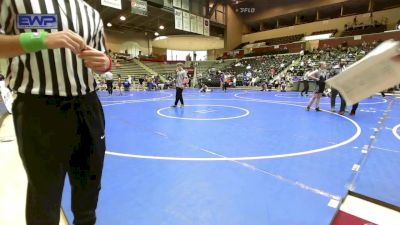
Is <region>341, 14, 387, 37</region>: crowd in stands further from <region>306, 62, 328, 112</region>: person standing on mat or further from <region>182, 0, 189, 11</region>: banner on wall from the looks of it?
<region>306, 62, 328, 112</region>: person standing on mat

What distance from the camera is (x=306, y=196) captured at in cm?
310

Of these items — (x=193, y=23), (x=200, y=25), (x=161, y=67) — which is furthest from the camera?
(x=161, y=67)

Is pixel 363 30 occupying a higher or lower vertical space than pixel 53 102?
higher

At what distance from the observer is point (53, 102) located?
1417 millimetres

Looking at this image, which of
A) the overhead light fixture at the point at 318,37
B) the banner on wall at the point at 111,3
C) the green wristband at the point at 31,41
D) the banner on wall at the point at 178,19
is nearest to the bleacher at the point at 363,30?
the overhead light fixture at the point at 318,37

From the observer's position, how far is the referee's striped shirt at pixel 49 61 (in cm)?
132

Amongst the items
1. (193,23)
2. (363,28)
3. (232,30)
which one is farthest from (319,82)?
(232,30)

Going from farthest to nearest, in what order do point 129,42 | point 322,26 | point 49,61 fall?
1. point 129,42
2. point 322,26
3. point 49,61

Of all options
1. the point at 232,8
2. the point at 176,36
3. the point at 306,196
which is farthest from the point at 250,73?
the point at 306,196

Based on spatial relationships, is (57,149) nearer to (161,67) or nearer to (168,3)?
(168,3)

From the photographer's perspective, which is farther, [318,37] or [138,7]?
[318,37]

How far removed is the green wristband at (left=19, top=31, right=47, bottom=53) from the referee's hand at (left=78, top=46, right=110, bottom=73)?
0.55 ft

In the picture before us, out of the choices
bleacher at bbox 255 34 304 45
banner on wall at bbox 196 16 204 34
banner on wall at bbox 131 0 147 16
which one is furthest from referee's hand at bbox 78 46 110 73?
bleacher at bbox 255 34 304 45

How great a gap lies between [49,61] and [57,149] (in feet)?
1.54
